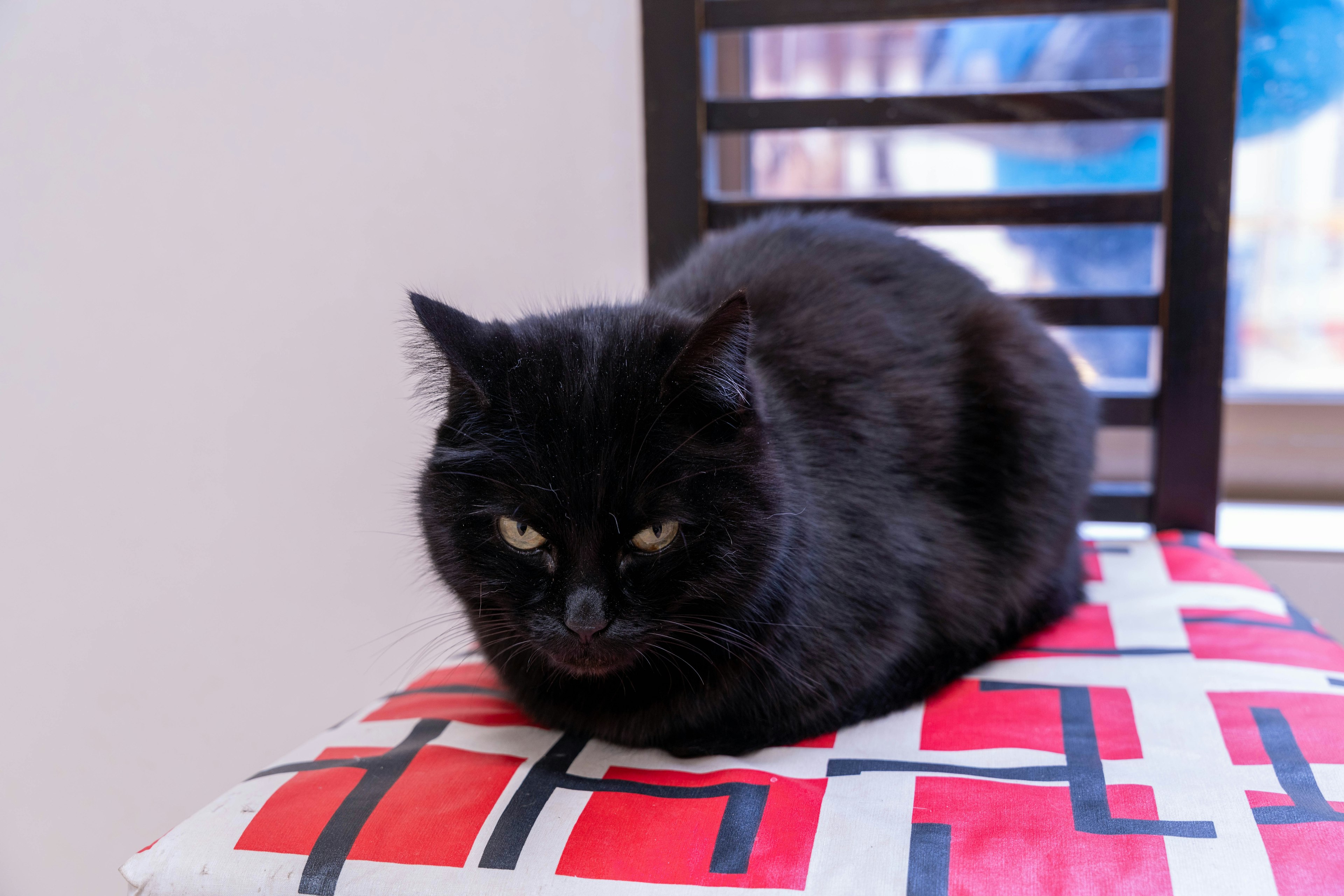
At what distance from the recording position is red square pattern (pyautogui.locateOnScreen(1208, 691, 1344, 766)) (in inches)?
32.2

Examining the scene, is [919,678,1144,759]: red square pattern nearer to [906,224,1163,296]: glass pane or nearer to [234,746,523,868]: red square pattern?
[234,746,523,868]: red square pattern

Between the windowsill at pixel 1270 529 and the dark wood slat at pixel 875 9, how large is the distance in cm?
84

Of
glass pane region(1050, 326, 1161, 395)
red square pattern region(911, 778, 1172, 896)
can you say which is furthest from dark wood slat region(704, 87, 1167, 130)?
red square pattern region(911, 778, 1172, 896)

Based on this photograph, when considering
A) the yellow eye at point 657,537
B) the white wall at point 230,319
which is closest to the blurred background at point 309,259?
the white wall at point 230,319

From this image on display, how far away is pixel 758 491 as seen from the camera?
32.5 inches

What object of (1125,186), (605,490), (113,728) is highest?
(1125,186)

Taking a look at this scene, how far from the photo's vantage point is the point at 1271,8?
1.66 meters

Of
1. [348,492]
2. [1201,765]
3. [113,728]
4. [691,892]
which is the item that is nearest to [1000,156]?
[1201,765]

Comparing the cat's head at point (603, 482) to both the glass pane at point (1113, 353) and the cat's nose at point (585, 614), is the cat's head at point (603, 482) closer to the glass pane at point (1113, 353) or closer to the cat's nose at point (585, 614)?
the cat's nose at point (585, 614)

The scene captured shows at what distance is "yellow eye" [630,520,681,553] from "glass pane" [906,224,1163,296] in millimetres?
997

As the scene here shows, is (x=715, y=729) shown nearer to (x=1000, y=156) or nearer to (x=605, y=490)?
(x=605, y=490)

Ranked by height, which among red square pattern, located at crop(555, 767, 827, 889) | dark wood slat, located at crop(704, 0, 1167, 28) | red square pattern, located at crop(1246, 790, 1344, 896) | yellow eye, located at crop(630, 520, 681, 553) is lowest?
red square pattern, located at crop(555, 767, 827, 889)

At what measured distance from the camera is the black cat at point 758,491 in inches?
30.6

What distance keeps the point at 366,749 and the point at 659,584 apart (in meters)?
0.39
